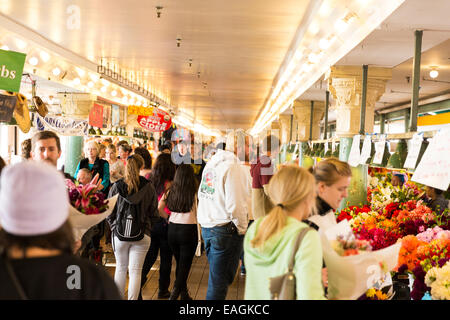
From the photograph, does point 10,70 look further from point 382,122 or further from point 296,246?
point 382,122

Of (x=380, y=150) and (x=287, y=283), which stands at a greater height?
(x=380, y=150)

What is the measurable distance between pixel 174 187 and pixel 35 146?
1.74 meters

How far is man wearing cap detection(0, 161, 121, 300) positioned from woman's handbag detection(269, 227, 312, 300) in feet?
2.33

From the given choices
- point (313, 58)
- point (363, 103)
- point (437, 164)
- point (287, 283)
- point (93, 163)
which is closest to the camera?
point (287, 283)

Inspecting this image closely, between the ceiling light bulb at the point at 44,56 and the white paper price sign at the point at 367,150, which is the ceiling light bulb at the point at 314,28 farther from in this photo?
the ceiling light bulb at the point at 44,56

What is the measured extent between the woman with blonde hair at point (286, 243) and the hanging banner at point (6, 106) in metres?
3.76

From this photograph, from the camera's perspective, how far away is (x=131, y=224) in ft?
14.4

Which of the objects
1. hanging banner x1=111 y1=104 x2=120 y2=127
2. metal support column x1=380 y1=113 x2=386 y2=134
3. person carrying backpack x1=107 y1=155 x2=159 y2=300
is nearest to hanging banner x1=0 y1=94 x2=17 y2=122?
person carrying backpack x1=107 y1=155 x2=159 y2=300

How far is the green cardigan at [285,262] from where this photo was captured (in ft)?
6.14

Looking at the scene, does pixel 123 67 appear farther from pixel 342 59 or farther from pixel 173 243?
pixel 173 243

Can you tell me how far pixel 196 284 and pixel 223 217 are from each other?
80.1 inches

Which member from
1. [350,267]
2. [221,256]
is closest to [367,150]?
[221,256]
